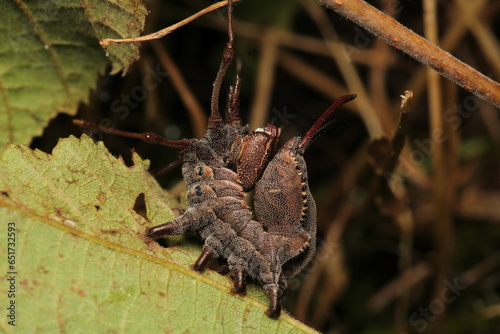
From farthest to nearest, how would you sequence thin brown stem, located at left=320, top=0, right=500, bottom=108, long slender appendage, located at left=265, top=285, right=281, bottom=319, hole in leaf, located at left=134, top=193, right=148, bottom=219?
hole in leaf, located at left=134, top=193, right=148, bottom=219 → thin brown stem, located at left=320, top=0, right=500, bottom=108 → long slender appendage, located at left=265, top=285, right=281, bottom=319

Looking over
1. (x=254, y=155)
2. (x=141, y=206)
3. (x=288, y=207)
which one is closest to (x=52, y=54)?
(x=141, y=206)

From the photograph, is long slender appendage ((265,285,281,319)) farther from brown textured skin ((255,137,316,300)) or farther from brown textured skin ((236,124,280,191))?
brown textured skin ((236,124,280,191))

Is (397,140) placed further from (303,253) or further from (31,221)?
(31,221)

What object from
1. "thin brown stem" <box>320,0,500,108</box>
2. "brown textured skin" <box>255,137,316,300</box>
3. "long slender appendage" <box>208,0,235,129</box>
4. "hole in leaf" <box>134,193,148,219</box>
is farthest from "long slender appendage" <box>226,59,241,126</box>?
"hole in leaf" <box>134,193,148,219</box>

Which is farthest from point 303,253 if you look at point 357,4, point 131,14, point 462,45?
point 462,45

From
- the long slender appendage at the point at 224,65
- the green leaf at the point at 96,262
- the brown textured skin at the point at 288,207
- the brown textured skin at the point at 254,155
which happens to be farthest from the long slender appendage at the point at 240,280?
the long slender appendage at the point at 224,65

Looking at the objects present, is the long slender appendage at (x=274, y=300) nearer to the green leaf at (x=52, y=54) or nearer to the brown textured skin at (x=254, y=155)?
the brown textured skin at (x=254, y=155)
